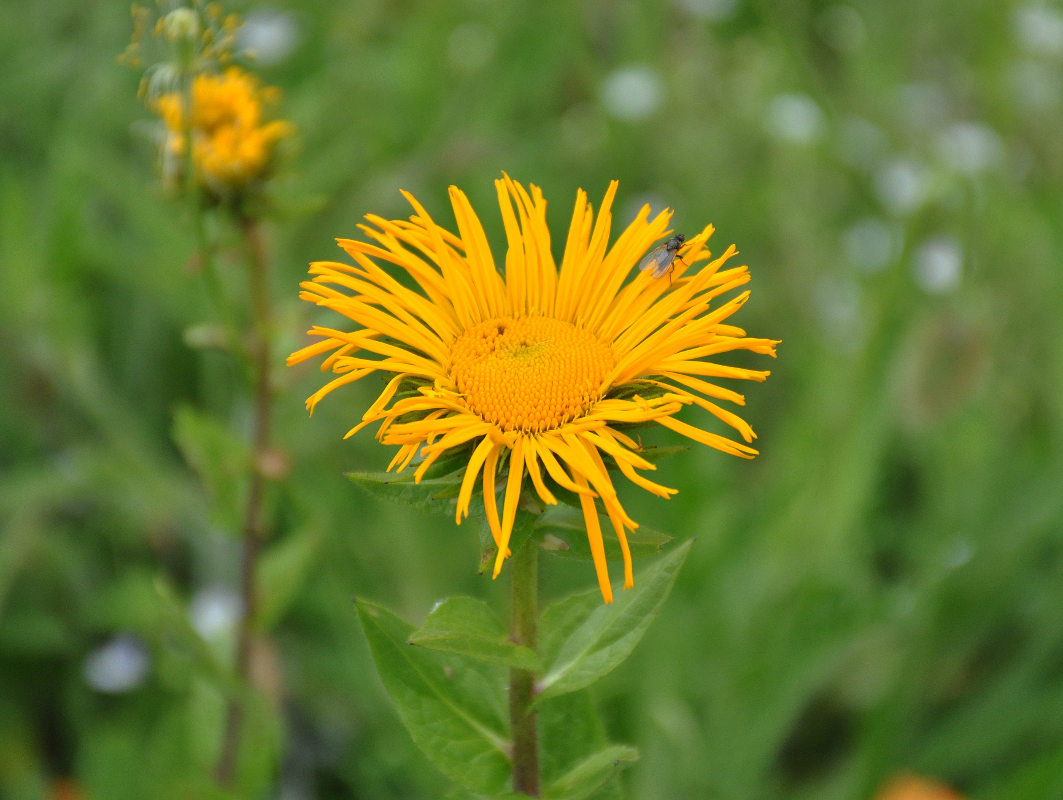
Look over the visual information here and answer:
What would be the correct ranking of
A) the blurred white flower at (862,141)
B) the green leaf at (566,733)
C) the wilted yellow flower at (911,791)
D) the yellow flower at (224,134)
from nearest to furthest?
the green leaf at (566,733) → the yellow flower at (224,134) → the wilted yellow flower at (911,791) → the blurred white flower at (862,141)

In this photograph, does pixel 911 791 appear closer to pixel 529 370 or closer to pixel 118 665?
pixel 529 370

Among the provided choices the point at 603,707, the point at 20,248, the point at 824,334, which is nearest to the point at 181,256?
the point at 20,248

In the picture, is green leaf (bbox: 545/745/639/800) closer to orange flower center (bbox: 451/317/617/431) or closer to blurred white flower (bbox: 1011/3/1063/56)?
orange flower center (bbox: 451/317/617/431)

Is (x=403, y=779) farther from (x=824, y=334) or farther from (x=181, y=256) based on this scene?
(x=824, y=334)

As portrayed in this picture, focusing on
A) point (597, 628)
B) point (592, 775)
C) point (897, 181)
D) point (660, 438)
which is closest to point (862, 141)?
point (897, 181)

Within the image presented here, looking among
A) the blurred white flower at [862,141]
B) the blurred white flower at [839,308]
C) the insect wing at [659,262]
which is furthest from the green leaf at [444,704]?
the blurred white flower at [862,141]

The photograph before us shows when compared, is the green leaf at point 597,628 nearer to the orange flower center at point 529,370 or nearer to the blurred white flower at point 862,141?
the orange flower center at point 529,370

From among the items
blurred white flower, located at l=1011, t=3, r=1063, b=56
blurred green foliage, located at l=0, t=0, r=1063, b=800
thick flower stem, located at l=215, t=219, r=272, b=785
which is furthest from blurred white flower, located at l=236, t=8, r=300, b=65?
blurred white flower, located at l=1011, t=3, r=1063, b=56
